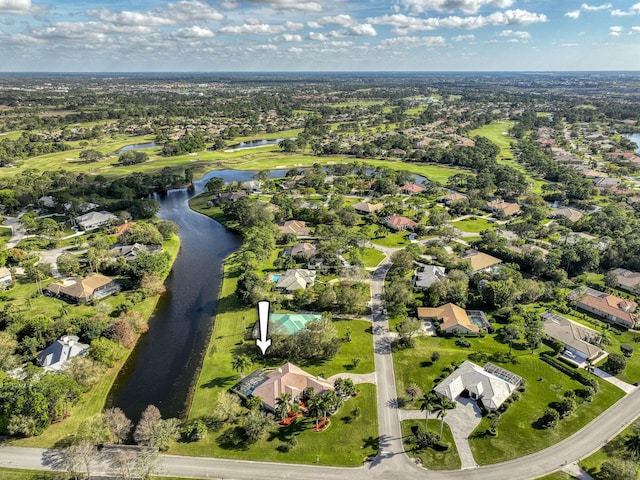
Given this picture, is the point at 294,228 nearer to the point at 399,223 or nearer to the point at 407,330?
the point at 399,223

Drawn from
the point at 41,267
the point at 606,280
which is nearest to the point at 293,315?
the point at 41,267

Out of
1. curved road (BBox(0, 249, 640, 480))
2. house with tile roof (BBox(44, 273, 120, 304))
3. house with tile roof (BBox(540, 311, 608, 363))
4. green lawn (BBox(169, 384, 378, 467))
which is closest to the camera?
curved road (BBox(0, 249, 640, 480))

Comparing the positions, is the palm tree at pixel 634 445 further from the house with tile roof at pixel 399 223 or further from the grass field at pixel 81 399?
the house with tile roof at pixel 399 223

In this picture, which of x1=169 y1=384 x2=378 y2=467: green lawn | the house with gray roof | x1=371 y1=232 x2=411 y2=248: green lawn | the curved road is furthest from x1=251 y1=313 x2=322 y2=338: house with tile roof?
x1=371 y1=232 x2=411 y2=248: green lawn

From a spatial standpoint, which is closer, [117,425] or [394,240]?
[117,425]

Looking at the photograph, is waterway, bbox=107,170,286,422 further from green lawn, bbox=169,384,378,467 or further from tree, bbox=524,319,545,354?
tree, bbox=524,319,545,354

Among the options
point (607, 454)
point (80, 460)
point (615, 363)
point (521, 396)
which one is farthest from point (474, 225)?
point (80, 460)
